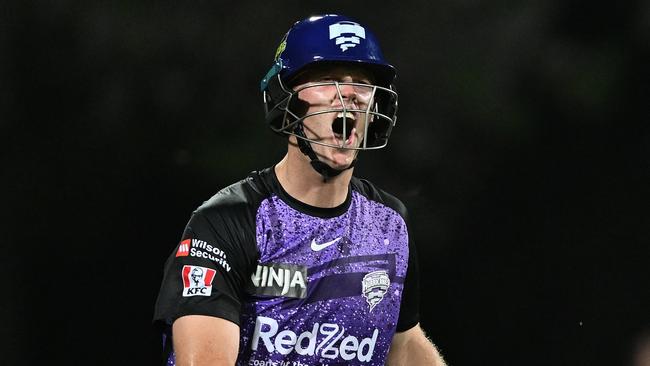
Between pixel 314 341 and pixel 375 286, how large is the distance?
0.73ft

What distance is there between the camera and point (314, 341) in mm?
2283

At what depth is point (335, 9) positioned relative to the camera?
3.45 metres

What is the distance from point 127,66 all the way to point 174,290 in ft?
4.42

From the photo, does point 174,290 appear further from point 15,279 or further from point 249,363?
point 15,279

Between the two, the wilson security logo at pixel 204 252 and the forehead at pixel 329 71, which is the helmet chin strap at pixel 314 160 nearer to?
the forehead at pixel 329 71

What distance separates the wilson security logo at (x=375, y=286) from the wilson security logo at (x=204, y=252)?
0.38 m

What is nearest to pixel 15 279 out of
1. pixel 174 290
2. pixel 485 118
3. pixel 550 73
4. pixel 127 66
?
pixel 127 66

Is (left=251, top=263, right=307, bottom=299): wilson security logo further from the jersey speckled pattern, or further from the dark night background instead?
the dark night background

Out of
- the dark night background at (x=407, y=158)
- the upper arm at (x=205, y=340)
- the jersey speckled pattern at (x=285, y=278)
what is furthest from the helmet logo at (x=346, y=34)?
the dark night background at (x=407, y=158)

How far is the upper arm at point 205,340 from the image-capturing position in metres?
2.04

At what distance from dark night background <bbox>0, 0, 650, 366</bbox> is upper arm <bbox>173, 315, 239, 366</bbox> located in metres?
1.20

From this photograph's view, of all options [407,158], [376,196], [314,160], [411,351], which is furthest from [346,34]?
[407,158]

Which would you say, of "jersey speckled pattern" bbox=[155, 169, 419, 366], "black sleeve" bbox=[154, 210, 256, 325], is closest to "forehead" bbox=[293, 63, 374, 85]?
"jersey speckled pattern" bbox=[155, 169, 419, 366]

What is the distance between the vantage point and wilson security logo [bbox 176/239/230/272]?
2.18 metres
